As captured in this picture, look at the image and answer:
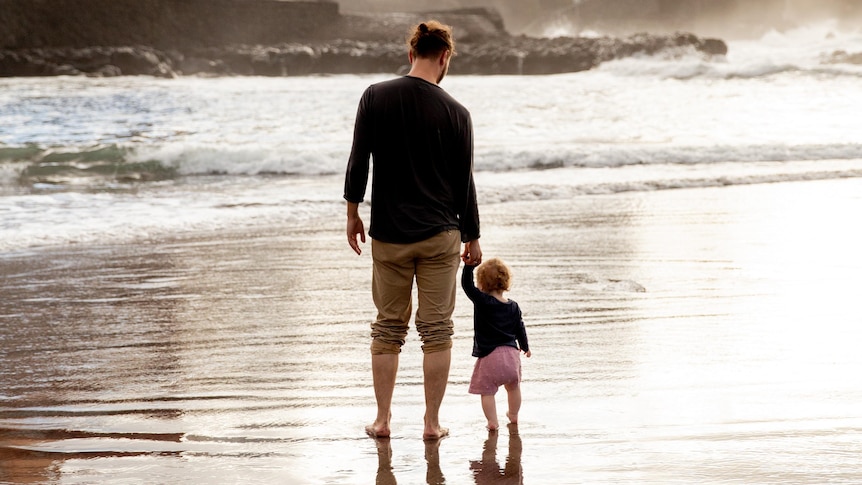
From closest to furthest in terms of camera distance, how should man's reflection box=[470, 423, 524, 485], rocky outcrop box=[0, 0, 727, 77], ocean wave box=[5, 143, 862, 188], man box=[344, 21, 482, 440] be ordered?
man's reflection box=[470, 423, 524, 485] < man box=[344, 21, 482, 440] < ocean wave box=[5, 143, 862, 188] < rocky outcrop box=[0, 0, 727, 77]

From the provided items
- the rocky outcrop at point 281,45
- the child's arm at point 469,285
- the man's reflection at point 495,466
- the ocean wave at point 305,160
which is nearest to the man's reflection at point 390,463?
the man's reflection at point 495,466

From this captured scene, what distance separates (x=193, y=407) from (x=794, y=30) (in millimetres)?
70158

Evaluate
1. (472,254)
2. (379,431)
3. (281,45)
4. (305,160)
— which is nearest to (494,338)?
(472,254)

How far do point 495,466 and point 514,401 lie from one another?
0.43 metres

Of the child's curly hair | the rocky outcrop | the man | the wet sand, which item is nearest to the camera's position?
the wet sand

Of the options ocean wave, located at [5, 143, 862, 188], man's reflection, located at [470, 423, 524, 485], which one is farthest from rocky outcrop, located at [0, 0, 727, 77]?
man's reflection, located at [470, 423, 524, 485]

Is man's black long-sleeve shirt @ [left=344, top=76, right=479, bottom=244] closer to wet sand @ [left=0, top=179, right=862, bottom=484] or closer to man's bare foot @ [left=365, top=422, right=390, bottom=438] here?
man's bare foot @ [left=365, top=422, right=390, bottom=438]

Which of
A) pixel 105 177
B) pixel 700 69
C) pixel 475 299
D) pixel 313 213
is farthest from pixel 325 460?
pixel 700 69

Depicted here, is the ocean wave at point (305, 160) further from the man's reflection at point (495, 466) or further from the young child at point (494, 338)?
the man's reflection at point (495, 466)

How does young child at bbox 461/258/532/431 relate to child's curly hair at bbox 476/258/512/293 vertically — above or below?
below

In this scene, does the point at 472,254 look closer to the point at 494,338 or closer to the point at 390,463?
the point at 494,338

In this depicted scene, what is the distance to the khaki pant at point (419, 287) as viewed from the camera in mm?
3119

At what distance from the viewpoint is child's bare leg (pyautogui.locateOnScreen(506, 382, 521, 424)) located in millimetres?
3268

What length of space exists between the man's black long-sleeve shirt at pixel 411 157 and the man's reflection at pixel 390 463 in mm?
683
